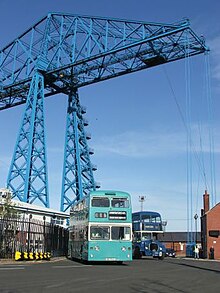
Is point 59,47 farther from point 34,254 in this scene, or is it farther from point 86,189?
point 34,254

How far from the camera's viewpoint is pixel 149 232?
38.4m

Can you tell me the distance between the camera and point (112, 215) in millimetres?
23922

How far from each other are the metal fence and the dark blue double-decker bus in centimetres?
763

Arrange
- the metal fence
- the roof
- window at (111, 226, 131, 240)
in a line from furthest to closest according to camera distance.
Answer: the roof < the metal fence < window at (111, 226, 131, 240)

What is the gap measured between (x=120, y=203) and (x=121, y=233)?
162cm

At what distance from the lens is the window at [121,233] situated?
2394cm

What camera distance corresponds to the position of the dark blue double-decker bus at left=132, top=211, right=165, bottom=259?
38.2m

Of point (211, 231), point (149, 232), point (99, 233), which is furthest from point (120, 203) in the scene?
point (211, 231)

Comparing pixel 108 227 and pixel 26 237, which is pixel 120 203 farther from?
pixel 26 237

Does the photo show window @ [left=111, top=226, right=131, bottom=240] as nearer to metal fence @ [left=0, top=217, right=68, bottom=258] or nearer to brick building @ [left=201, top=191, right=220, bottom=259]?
metal fence @ [left=0, top=217, right=68, bottom=258]

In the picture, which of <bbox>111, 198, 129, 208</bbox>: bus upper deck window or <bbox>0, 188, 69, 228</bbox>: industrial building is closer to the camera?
<bbox>111, 198, 129, 208</bbox>: bus upper deck window

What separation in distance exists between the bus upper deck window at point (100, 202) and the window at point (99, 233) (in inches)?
46.1

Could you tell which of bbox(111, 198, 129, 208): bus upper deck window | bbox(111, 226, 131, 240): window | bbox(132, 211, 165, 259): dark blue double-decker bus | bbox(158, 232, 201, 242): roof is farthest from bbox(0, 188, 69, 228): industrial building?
bbox(158, 232, 201, 242): roof

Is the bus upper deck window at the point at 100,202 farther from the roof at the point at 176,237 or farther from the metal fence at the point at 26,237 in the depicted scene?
the roof at the point at 176,237
